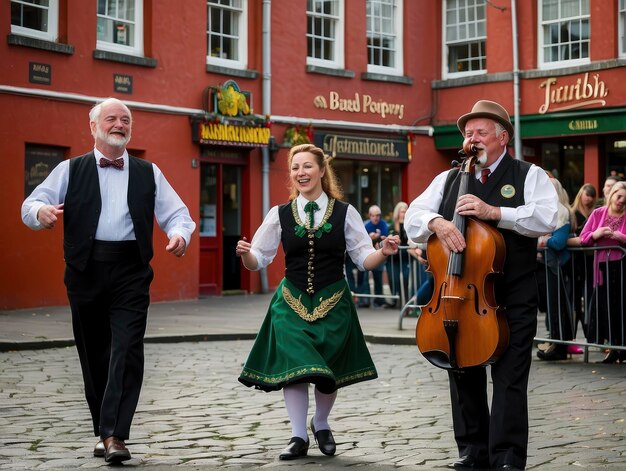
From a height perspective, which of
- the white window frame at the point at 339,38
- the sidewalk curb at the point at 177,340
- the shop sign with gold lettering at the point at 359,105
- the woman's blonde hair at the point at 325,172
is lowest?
the sidewalk curb at the point at 177,340

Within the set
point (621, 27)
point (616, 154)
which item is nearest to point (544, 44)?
point (621, 27)

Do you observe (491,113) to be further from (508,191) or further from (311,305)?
(311,305)

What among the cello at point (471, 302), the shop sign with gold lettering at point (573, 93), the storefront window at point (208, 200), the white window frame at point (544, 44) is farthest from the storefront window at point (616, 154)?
the cello at point (471, 302)

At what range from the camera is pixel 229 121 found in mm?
21828

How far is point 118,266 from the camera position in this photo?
23.0 feet

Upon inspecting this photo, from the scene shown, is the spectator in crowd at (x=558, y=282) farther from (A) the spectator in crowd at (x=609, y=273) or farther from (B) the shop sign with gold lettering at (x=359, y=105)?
(B) the shop sign with gold lettering at (x=359, y=105)

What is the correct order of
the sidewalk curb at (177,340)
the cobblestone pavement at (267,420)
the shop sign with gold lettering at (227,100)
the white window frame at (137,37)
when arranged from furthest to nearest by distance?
the shop sign with gold lettering at (227,100), the white window frame at (137,37), the sidewalk curb at (177,340), the cobblestone pavement at (267,420)

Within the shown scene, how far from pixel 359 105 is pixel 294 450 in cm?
1822

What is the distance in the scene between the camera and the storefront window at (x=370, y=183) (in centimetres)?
2480

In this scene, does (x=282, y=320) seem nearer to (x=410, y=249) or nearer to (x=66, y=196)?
(x=66, y=196)

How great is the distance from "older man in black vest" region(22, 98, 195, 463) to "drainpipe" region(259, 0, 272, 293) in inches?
612

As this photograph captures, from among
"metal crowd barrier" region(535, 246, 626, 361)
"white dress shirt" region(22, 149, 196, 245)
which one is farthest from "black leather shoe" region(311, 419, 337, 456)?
"metal crowd barrier" region(535, 246, 626, 361)

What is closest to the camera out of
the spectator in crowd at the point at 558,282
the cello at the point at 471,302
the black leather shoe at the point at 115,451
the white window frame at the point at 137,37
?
the cello at the point at 471,302

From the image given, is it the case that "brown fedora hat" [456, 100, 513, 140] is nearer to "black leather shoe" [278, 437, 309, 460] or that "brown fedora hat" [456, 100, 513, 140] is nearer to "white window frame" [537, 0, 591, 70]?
"black leather shoe" [278, 437, 309, 460]
